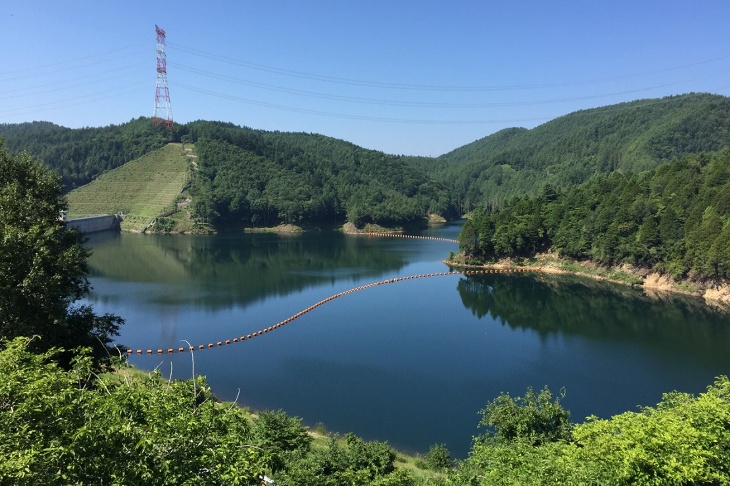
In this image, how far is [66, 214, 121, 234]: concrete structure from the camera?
9444cm

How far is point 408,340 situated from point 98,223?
8628 centimetres

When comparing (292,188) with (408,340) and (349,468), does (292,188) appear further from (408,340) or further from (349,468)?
(349,468)

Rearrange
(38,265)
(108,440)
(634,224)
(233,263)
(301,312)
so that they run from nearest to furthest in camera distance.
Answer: (108,440) < (38,265) < (301,312) < (634,224) < (233,263)

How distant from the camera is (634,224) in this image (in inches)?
2293

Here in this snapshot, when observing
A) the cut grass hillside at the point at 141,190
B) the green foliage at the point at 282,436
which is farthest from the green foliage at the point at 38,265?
the cut grass hillside at the point at 141,190

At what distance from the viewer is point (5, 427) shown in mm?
7398

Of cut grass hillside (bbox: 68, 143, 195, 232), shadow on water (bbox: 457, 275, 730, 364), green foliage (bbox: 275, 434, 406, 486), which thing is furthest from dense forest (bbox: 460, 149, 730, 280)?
cut grass hillside (bbox: 68, 143, 195, 232)

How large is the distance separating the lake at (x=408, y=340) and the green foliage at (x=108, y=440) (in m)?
4.91

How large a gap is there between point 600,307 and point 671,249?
12.7m

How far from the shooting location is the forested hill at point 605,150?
13012cm

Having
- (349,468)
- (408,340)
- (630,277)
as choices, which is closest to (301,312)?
(408,340)

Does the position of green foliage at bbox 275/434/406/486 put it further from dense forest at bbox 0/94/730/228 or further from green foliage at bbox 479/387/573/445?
dense forest at bbox 0/94/730/228

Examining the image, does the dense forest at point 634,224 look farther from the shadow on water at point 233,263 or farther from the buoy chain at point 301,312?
the shadow on water at point 233,263

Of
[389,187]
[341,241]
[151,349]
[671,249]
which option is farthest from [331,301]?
[389,187]
